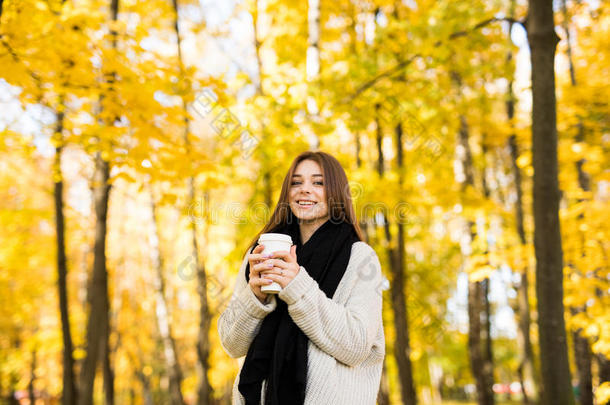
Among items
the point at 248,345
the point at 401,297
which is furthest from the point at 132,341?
the point at 248,345

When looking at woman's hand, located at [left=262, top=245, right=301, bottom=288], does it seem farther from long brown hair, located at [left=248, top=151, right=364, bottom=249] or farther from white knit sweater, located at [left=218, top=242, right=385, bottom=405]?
long brown hair, located at [left=248, top=151, right=364, bottom=249]

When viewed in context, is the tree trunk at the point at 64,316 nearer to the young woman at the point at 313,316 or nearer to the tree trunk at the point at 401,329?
the tree trunk at the point at 401,329

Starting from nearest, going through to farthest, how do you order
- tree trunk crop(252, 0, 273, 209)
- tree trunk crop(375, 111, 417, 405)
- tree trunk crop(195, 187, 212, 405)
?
tree trunk crop(252, 0, 273, 209)
tree trunk crop(375, 111, 417, 405)
tree trunk crop(195, 187, 212, 405)

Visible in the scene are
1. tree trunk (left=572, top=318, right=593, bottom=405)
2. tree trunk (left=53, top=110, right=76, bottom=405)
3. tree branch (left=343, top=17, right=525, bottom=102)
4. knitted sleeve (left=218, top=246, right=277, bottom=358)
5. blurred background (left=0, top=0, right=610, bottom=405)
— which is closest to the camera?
knitted sleeve (left=218, top=246, right=277, bottom=358)

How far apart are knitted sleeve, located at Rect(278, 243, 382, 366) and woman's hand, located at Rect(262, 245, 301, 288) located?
20 millimetres

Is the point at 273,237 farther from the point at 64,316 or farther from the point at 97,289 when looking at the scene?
the point at 64,316

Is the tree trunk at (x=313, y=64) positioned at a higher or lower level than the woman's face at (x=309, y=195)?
higher

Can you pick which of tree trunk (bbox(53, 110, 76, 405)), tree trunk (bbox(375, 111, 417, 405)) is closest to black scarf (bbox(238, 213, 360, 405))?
tree trunk (bbox(53, 110, 76, 405))

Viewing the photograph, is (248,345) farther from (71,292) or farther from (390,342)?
(71,292)

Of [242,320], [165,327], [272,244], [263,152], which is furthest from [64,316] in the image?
[272,244]

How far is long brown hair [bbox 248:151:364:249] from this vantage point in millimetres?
2166

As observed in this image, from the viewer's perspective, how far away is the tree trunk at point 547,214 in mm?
3959

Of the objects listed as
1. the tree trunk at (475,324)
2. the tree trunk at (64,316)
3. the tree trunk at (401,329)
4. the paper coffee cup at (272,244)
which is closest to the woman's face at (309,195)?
the paper coffee cup at (272,244)

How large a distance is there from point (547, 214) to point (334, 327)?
3.02 meters
